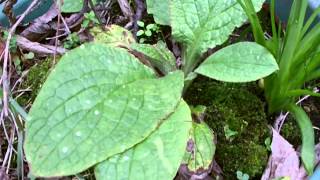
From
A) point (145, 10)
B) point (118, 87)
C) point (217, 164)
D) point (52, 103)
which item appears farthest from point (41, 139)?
point (145, 10)

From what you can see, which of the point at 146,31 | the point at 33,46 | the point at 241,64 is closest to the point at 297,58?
the point at 241,64

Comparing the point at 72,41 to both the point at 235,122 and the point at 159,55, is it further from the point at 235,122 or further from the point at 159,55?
the point at 235,122

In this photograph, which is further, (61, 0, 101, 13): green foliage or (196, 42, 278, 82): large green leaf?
(61, 0, 101, 13): green foliage

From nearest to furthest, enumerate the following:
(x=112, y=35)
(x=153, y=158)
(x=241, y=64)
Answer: (x=153, y=158), (x=241, y=64), (x=112, y=35)

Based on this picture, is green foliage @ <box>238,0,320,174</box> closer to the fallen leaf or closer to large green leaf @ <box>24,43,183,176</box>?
large green leaf @ <box>24,43,183,176</box>

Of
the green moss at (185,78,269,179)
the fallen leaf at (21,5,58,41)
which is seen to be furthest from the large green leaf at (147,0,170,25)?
the fallen leaf at (21,5,58,41)

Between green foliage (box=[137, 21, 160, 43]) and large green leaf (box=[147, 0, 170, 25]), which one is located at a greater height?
large green leaf (box=[147, 0, 170, 25])

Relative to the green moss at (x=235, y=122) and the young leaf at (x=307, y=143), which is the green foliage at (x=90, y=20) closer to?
the green moss at (x=235, y=122)

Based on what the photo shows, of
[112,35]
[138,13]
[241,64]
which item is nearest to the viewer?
[241,64]

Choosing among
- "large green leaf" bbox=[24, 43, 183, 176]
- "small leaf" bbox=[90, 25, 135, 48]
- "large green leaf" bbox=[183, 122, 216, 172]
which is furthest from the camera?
"small leaf" bbox=[90, 25, 135, 48]
